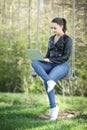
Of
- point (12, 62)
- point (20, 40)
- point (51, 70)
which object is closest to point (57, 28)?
point (51, 70)

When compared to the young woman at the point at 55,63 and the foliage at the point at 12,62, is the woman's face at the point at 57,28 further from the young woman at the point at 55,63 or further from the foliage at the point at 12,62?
the foliage at the point at 12,62

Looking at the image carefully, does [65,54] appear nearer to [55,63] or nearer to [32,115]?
[55,63]

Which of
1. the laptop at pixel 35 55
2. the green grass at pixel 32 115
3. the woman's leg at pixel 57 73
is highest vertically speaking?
the laptop at pixel 35 55

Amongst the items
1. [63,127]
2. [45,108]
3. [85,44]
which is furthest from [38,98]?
[63,127]

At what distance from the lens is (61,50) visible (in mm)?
7016

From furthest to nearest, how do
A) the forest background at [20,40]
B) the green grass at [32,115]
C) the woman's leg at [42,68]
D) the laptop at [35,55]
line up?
the forest background at [20,40] → the laptop at [35,55] → the woman's leg at [42,68] → the green grass at [32,115]

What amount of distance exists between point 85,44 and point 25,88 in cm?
328

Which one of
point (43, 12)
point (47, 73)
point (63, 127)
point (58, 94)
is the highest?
point (43, 12)

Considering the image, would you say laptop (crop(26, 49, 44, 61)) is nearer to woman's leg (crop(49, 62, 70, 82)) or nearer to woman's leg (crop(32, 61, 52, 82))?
woman's leg (crop(32, 61, 52, 82))

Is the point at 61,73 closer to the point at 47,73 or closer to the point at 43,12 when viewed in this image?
the point at 47,73

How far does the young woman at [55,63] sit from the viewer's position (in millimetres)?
6848

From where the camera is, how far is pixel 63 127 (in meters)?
6.02

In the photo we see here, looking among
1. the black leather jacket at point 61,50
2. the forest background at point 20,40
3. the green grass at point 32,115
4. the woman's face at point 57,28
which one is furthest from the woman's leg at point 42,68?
the forest background at point 20,40

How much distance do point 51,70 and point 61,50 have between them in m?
0.33
